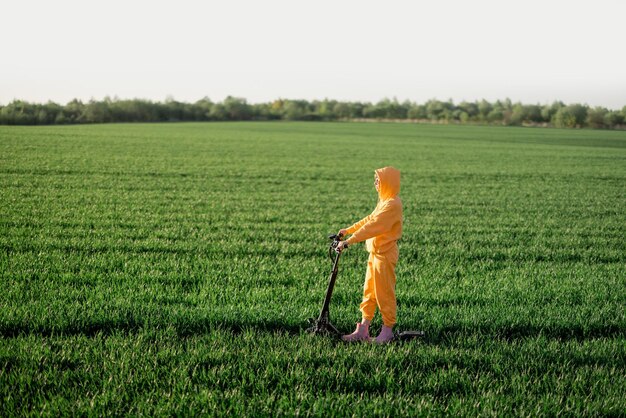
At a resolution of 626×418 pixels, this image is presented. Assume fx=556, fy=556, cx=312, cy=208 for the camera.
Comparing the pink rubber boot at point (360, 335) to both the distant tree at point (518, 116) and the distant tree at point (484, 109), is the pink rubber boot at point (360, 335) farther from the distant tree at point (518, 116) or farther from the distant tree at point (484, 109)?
the distant tree at point (484, 109)

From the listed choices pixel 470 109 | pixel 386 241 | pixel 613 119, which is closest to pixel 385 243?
pixel 386 241

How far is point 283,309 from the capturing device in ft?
24.1

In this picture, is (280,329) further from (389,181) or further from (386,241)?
(389,181)

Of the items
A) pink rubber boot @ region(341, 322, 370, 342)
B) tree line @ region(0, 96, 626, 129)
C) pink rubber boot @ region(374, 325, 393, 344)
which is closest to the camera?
pink rubber boot @ region(374, 325, 393, 344)

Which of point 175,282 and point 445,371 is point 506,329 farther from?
point 175,282

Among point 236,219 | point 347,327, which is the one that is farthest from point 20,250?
point 347,327

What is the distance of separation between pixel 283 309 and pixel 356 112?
133046 mm

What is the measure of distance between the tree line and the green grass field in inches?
2496

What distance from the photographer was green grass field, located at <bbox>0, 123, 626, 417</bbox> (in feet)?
16.8

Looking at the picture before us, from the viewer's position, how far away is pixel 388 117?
135m

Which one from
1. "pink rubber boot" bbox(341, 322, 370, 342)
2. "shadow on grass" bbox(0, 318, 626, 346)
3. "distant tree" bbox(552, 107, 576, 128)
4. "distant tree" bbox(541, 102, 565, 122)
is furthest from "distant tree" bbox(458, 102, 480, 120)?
"pink rubber boot" bbox(341, 322, 370, 342)

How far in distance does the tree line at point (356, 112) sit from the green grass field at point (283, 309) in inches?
2496

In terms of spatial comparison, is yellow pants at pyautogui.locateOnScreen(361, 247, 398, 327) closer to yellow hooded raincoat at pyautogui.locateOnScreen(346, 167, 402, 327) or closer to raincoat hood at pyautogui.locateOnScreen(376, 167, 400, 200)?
yellow hooded raincoat at pyautogui.locateOnScreen(346, 167, 402, 327)

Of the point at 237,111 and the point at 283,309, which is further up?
the point at 237,111
